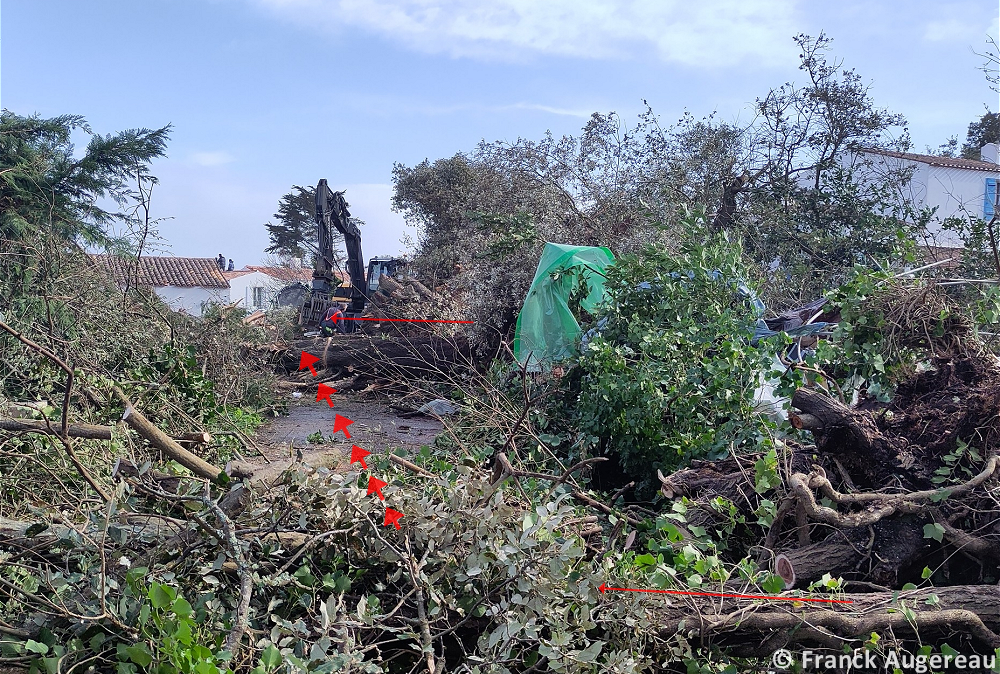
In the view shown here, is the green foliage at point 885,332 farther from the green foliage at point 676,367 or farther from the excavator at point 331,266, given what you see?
the excavator at point 331,266

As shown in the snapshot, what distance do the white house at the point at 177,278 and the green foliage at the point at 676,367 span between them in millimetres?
4351

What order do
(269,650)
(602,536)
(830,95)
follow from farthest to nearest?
(830,95) → (602,536) → (269,650)

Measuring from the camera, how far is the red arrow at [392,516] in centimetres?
273

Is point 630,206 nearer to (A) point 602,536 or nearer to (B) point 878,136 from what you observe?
(B) point 878,136

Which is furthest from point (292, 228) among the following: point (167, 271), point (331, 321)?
point (331, 321)

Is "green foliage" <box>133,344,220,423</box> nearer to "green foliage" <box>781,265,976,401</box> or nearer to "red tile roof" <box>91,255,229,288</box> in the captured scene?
"red tile roof" <box>91,255,229,288</box>

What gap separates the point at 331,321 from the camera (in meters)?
16.9

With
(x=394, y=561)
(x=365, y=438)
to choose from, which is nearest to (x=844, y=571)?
(x=394, y=561)

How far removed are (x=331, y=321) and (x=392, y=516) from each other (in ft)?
47.9

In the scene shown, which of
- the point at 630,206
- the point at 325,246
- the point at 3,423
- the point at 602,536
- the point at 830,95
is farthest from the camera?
the point at 325,246

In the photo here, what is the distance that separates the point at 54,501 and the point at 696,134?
1244 centimetres

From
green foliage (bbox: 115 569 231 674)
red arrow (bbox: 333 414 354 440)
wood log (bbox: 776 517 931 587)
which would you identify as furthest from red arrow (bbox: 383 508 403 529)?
red arrow (bbox: 333 414 354 440)

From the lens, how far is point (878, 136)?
43.2ft

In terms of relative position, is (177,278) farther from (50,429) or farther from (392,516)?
(392,516)
